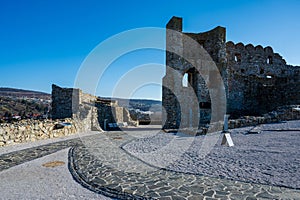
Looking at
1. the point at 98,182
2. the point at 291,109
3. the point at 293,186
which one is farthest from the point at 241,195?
the point at 291,109

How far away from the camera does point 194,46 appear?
65.3 feet

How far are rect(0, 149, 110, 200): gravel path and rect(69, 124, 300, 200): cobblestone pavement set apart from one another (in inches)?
9.2

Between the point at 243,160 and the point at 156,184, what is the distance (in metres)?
2.96

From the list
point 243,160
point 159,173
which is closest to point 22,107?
point 159,173

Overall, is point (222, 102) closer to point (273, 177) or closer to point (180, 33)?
point (180, 33)

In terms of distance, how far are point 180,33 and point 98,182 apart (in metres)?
15.3

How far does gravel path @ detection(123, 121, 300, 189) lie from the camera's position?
15.3 ft

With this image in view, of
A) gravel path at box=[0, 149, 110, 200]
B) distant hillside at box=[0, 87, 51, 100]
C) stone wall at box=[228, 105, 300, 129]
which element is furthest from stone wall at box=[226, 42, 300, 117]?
distant hillside at box=[0, 87, 51, 100]

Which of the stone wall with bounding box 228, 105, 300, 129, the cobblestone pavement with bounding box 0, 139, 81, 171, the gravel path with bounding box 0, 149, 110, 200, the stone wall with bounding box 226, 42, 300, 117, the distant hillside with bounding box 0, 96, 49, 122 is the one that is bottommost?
the gravel path with bounding box 0, 149, 110, 200

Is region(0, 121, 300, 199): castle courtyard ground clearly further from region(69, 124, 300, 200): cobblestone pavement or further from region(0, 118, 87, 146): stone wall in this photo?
region(0, 118, 87, 146): stone wall

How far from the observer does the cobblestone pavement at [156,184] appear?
3.84m

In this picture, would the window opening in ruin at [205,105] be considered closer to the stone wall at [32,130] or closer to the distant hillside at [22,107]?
the stone wall at [32,130]

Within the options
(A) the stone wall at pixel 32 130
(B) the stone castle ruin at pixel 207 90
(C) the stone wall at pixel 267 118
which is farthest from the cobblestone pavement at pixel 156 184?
(B) the stone castle ruin at pixel 207 90

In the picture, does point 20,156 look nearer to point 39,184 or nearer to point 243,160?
point 39,184
